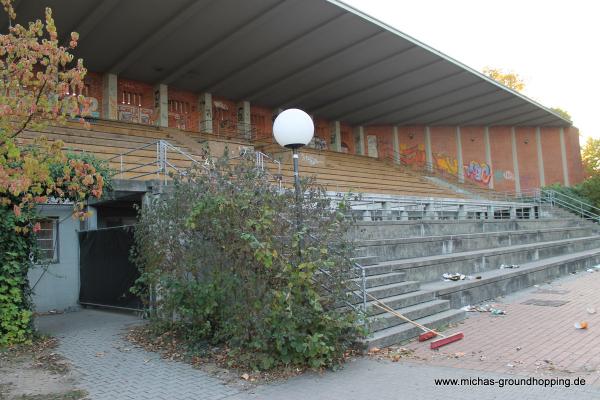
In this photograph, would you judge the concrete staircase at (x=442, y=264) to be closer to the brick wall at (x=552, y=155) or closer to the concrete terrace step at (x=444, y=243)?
the concrete terrace step at (x=444, y=243)

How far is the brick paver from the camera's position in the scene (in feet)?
19.7

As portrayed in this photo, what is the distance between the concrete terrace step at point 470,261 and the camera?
9.89 m

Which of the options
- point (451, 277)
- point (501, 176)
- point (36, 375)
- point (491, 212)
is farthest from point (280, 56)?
point (501, 176)

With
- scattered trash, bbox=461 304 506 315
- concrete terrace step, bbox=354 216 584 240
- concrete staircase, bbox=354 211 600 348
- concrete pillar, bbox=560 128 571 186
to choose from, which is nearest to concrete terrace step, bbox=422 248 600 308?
concrete staircase, bbox=354 211 600 348

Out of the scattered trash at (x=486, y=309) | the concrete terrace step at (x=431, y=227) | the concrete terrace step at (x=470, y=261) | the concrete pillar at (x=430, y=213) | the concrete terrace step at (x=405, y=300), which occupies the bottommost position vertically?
the scattered trash at (x=486, y=309)

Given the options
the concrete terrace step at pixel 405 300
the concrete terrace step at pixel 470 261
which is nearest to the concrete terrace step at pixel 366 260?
the concrete terrace step at pixel 470 261

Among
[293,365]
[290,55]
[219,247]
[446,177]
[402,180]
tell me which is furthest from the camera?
[446,177]

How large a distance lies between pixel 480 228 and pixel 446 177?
17.5 meters

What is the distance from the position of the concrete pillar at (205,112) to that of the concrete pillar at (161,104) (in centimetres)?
197

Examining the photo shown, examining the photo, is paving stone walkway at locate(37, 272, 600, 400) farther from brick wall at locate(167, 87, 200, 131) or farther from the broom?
brick wall at locate(167, 87, 200, 131)

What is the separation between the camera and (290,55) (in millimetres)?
21734

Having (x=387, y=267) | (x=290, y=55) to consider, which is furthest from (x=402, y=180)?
(x=387, y=267)

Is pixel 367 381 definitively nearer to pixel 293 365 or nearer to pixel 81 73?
pixel 293 365

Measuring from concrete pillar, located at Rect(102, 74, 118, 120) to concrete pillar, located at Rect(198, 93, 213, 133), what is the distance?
4.43 metres
